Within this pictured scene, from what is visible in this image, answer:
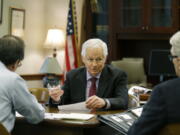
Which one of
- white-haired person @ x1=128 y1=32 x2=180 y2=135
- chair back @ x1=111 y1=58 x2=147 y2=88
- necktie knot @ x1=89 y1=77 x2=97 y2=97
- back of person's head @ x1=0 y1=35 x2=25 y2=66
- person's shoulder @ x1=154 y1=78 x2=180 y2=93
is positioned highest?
back of person's head @ x1=0 y1=35 x2=25 y2=66

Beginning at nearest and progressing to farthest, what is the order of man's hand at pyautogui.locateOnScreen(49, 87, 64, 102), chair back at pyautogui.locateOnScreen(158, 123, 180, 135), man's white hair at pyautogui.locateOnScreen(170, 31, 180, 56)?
chair back at pyautogui.locateOnScreen(158, 123, 180, 135)
man's white hair at pyautogui.locateOnScreen(170, 31, 180, 56)
man's hand at pyautogui.locateOnScreen(49, 87, 64, 102)

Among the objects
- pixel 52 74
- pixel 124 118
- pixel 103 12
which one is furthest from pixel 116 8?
pixel 124 118

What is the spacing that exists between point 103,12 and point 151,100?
18.6 feet

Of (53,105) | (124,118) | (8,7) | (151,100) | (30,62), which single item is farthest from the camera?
(30,62)

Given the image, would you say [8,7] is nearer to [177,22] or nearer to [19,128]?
[177,22]

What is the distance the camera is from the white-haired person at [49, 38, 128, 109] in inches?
116

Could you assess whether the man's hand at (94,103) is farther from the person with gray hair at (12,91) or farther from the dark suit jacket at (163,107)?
the dark suit jacket at (163,107)

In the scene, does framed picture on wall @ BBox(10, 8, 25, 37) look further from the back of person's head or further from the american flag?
the back of person's head

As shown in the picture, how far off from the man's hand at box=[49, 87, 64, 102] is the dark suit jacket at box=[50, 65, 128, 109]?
127 mm

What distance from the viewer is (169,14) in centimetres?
654

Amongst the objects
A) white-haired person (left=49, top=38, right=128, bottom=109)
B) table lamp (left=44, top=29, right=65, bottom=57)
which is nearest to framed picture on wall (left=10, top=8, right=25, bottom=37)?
table lamp (left=44, top=29, right=65, bottom=57)

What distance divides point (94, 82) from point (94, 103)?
40 cm

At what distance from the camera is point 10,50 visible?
2.31 meters

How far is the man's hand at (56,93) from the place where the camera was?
2.83 metres
